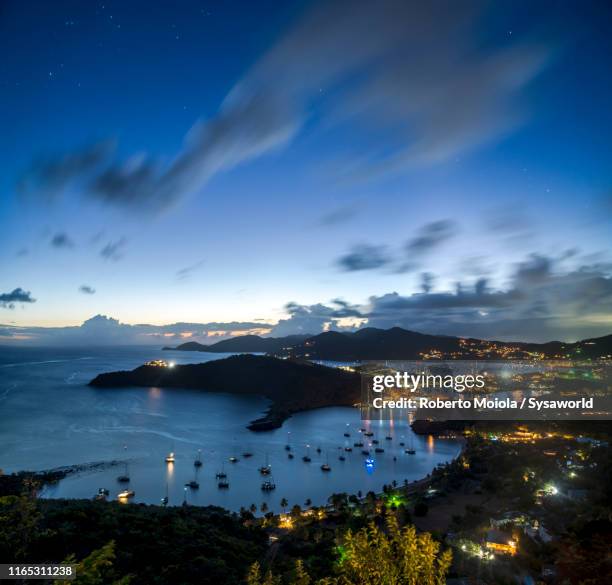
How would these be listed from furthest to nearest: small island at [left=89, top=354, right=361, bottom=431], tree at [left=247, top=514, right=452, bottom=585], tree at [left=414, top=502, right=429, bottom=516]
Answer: small island at [left=89, top=354, right=361, bottom=431] → tree at [left=414, top=502, right=429, bottom=516] → tree at [left=247, top=514, right=452, bottom=585]

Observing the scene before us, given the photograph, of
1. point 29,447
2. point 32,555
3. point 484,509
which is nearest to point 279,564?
point 32,555

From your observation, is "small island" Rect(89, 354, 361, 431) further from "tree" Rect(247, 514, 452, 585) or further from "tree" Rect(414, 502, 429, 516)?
"tree" Rect(247, 514, 452, 585)

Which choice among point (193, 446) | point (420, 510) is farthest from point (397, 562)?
point (193, 446)

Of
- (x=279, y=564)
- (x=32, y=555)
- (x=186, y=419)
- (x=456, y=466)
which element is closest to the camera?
(x=32, y=555)

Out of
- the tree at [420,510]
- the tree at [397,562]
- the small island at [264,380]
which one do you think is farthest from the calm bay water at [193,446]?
the tree at [397,562]

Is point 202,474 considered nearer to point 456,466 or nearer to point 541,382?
point 456,466

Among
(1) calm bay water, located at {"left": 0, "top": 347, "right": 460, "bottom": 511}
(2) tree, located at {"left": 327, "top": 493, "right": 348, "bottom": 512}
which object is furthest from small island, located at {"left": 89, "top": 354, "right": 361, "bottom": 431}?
(2) tree, located at {"left": 327, "top": 493, "right": 348, "bottom": 512}
